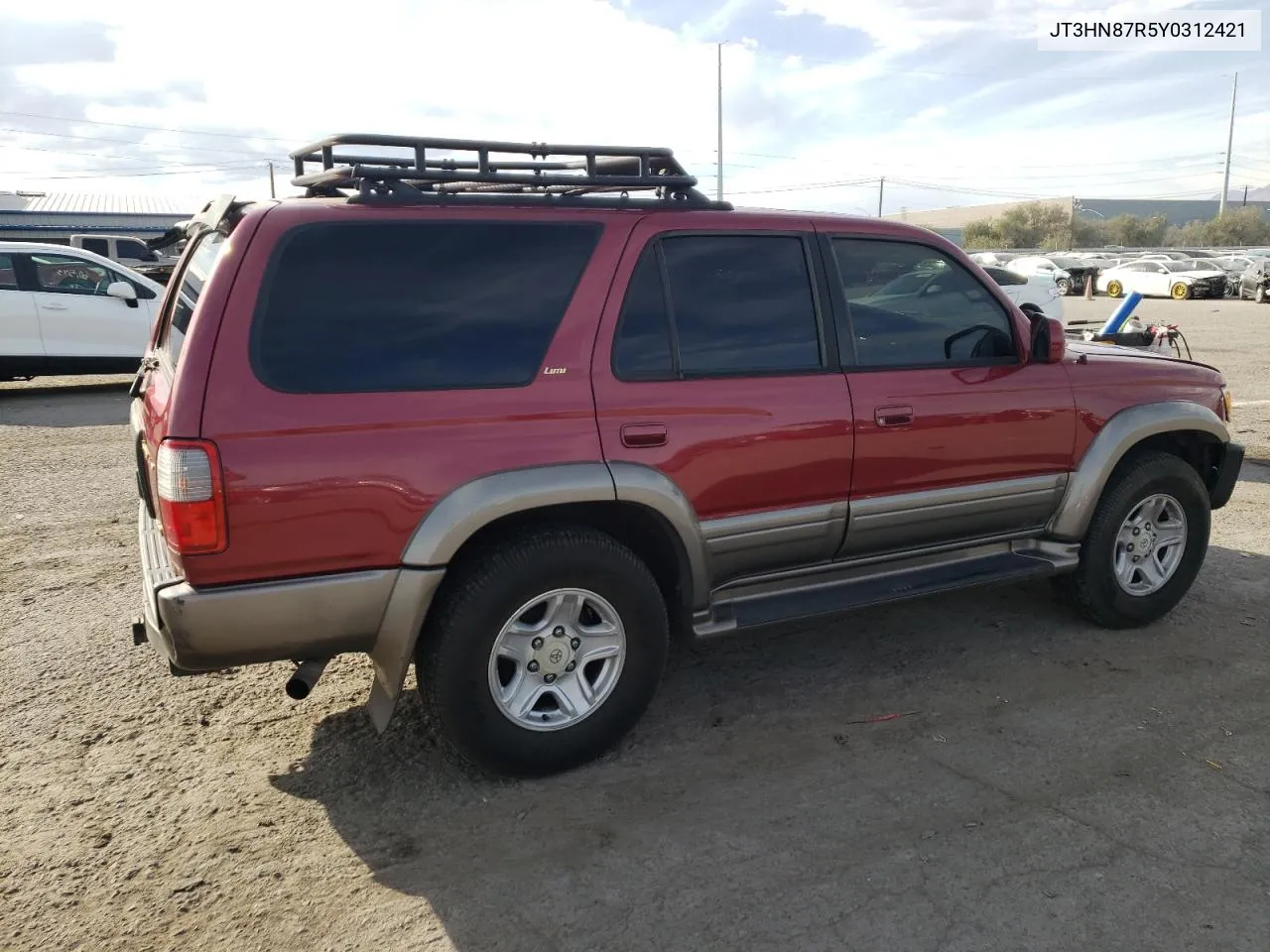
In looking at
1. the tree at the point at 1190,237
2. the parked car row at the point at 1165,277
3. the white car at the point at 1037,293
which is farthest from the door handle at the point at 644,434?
the tree at the point at 1190,237

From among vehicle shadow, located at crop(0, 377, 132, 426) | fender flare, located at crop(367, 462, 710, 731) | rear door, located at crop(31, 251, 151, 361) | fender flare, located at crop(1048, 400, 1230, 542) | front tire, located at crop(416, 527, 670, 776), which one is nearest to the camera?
fender flare, located at crop(367, 462, 710, 731)

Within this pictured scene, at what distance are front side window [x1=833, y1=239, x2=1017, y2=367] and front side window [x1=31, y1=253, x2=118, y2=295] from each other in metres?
10.9

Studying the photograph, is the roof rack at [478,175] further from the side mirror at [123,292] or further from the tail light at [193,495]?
the side mirror at [123,292]

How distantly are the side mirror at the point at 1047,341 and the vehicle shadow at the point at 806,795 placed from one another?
132 cm

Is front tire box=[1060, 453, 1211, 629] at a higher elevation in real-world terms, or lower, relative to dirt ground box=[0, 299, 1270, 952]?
higher

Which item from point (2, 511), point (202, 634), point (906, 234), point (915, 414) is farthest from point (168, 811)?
point (2, 511)

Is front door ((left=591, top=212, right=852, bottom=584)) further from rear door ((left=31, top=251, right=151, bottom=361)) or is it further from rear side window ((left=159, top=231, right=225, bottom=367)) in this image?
rear door ((left=31, top=251, right=151, bottom=361))

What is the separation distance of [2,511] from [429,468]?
5188 millimetres

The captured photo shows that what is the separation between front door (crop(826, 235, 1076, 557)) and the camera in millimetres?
3871

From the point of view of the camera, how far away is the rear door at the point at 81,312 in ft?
37.9

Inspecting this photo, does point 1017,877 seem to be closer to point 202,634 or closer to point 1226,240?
point 202,634

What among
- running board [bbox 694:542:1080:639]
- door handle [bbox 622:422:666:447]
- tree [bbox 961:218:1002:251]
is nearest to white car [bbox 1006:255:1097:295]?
running board [bbox 694:542:1080:639]

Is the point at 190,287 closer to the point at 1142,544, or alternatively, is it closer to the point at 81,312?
the point at 1142,544

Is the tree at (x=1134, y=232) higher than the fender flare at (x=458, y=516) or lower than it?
higher
